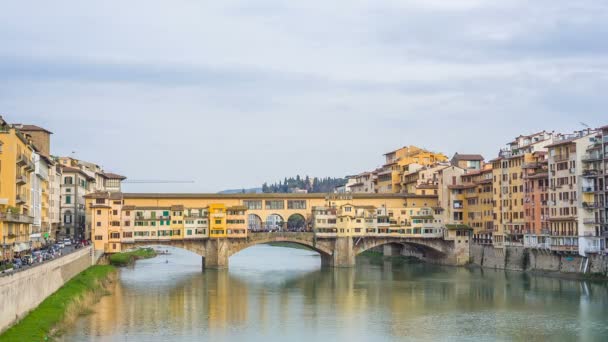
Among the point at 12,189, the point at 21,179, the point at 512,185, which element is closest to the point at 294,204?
the point at 512,185

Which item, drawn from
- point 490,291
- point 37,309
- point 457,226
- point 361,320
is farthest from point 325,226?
point 37,309

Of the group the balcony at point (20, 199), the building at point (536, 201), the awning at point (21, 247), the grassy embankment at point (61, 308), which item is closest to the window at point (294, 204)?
the building at point (536, 201)

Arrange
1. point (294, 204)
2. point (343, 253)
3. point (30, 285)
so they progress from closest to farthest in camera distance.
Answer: point (30, 285), point (343, 253), point (294, 204)

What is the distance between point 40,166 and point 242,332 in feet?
81.8

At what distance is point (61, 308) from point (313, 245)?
35.5m

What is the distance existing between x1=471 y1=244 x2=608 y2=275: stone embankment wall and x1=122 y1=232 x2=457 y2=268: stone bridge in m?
3.08

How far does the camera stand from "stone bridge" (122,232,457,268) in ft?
222

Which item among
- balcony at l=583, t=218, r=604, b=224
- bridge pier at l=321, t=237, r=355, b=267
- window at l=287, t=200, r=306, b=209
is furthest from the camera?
window at l=287, t=200, r=306, b=209

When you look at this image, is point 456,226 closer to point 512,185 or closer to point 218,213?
point 512,185

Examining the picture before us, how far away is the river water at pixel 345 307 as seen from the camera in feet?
121

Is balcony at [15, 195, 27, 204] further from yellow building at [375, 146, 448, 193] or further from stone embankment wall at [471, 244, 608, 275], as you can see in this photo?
yellow building at [375, 146, 448, 193]

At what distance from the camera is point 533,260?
6216 cm

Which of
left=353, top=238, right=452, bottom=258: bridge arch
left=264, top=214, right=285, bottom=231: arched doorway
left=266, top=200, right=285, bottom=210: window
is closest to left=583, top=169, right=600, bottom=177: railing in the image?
left=353, top=238, right=452, bottom=258: bridge arch

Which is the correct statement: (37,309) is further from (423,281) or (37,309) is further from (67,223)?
(67,223)
